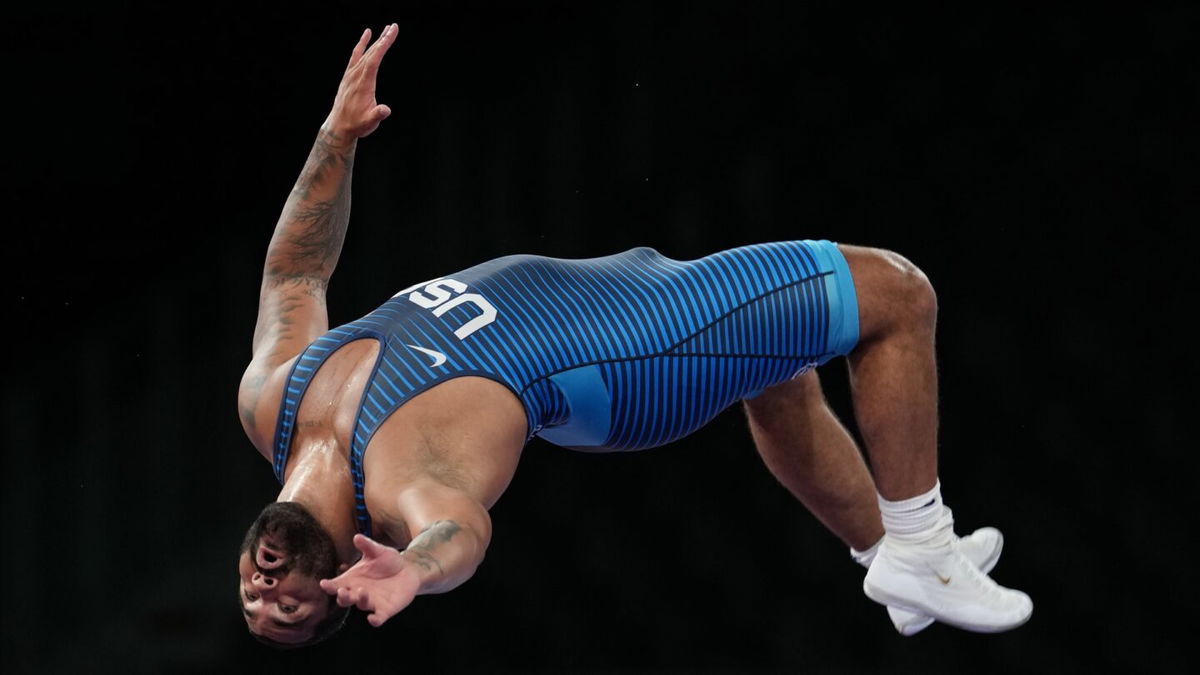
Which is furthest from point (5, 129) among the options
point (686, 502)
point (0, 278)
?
point (686, 502)

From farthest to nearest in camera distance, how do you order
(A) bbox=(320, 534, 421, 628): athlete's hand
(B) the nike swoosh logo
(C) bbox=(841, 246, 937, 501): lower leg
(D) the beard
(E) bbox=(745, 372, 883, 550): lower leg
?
1. (E) bbox=(745, 372, 883, 550): lower leg
2. (C) bbox=(841, 246, 937, 501): lower leg
3. (B) the nike swoosh logo
4. (D) the beard
5. (A) bbox=(320, 534, 421, 628): athlete's hand

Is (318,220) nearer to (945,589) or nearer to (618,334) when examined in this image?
(618,334)

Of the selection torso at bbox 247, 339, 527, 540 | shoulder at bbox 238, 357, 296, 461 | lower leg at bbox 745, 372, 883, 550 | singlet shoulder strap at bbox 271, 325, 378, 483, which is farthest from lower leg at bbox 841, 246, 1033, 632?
shoulder at bbox 238, 357, 296, 461

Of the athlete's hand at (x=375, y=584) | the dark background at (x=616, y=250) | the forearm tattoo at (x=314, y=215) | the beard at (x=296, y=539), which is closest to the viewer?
the athlete's hand at (x=375, y=584)

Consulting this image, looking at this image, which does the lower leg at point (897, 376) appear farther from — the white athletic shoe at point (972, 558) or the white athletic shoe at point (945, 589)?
the white athletic shoe at point (972, 558)

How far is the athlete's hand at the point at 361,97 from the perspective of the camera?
254cm

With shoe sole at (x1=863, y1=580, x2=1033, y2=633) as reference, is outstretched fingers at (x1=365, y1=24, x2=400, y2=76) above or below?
above

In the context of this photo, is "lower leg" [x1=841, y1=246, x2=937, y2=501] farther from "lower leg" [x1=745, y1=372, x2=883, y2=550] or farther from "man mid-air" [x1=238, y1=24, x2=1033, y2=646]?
"lower leg" [x1=745, y1=372, x2=883, y2=550]

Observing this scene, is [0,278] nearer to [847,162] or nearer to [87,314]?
[87,314]

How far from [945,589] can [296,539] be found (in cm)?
103

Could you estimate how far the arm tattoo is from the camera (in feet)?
6.11

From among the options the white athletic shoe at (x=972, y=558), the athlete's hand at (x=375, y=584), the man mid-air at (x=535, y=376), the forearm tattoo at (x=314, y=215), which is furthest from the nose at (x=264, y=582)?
the white athletic shoe at (x=972, y=558)

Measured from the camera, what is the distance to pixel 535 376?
2.35 meters

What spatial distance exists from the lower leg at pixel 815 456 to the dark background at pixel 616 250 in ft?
2.34
